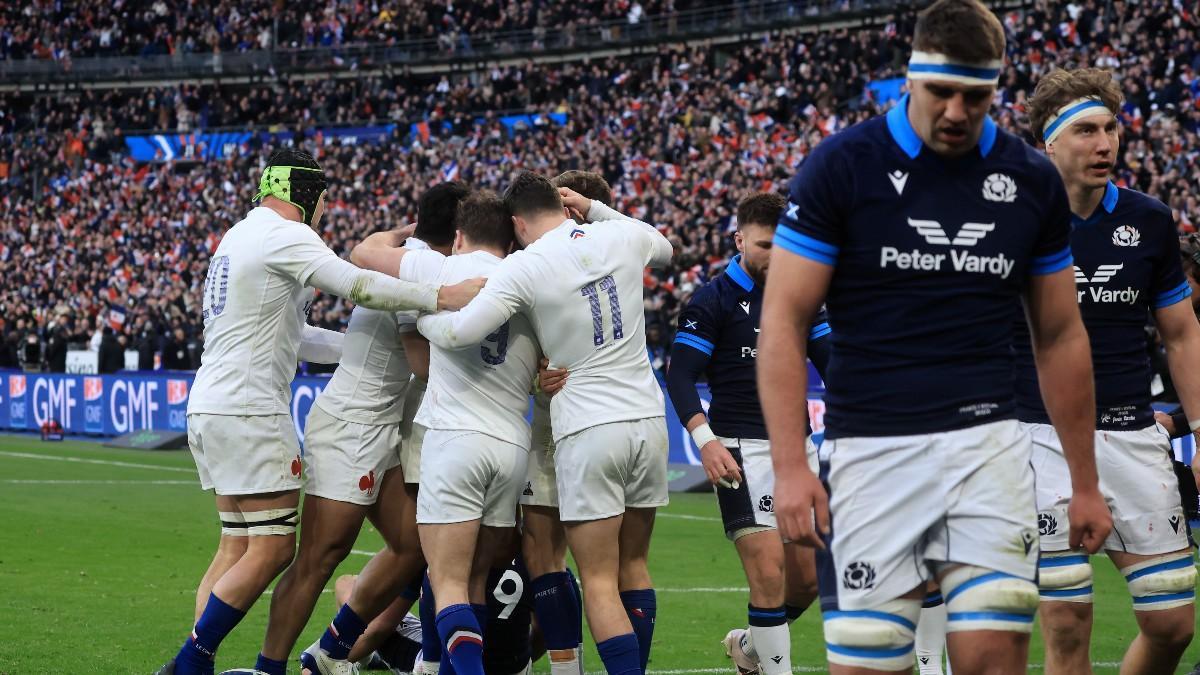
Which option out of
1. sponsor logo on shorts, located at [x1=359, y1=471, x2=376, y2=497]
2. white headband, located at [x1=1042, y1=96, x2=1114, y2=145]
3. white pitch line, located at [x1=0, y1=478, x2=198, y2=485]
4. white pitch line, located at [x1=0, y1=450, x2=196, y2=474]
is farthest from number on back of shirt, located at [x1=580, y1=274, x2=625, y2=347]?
white pitch line, located at [x1=0, y1=450, x2=196, y2=474]

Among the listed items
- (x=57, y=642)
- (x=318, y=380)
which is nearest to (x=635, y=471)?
(x=57, y=642)

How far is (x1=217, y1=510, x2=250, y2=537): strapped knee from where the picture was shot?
701 cm

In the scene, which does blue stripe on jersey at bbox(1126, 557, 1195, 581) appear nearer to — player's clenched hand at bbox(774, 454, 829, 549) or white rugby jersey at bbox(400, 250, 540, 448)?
player's clenched hand at bbox(774, 454, 829, 549)

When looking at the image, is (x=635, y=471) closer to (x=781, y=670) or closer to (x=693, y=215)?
(x=781, y=670)

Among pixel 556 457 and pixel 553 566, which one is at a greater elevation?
pixel 556 457

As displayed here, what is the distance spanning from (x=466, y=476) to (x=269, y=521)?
1.09 metres

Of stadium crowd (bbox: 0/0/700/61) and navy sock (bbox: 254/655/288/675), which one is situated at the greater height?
navy sock (bbox: 254/655/288/675)

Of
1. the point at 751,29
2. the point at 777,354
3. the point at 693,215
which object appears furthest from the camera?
the point at 751,29

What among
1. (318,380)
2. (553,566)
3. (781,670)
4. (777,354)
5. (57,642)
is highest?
(777,354)

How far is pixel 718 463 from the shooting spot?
6.90 m

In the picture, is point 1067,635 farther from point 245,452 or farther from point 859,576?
point 245,452

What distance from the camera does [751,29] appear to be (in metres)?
43.9

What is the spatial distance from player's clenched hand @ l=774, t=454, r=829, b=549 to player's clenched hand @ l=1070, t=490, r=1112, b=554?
0.90 m

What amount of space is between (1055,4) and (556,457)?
2905cm
